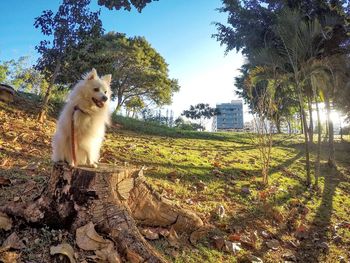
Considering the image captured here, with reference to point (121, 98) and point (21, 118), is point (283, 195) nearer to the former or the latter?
point (21, 118)

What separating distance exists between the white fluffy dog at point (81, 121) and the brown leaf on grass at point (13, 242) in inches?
40.6

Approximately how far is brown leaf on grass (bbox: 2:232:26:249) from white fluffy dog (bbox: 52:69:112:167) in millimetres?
1032

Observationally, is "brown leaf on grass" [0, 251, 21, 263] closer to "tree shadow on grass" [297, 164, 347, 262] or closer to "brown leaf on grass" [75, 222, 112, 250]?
"brown leaf on grass" [75, 222, 112, 250]

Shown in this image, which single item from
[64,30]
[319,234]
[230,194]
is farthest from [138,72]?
[319,234]

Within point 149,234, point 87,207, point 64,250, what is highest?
point 87,207

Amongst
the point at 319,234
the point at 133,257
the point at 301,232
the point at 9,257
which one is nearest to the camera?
the point at 9,257

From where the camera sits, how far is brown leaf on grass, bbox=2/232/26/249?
3.13 m

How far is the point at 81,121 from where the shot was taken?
393 centimetres

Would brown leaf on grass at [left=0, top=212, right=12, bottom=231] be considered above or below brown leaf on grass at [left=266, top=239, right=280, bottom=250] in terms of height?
above

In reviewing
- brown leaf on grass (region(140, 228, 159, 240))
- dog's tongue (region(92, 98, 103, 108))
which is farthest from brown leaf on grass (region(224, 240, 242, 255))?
dog's tongue (region(92, 98, 103, 108))

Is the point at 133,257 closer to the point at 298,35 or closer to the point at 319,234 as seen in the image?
the point at 319,234

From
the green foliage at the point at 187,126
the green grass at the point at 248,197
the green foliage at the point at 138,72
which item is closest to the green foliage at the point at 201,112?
the green foliage at the point at 187,126

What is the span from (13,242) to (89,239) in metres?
0.78

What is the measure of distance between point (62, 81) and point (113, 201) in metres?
10.8
